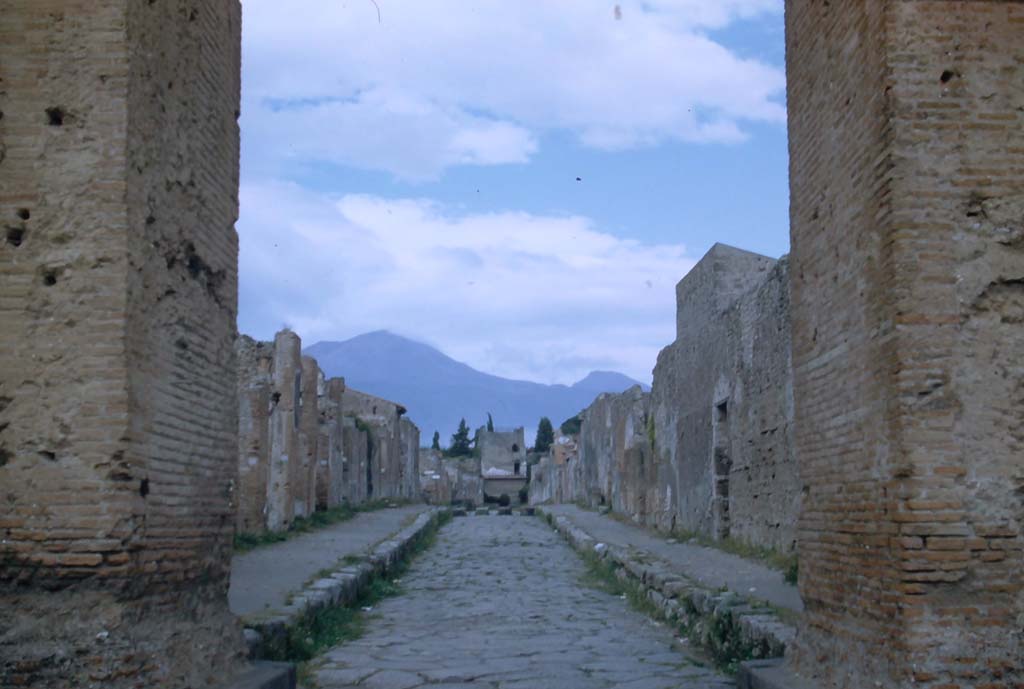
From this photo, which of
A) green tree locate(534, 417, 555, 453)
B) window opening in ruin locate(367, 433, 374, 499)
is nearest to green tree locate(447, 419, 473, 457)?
green tree locate(534, 417, 555, 453)

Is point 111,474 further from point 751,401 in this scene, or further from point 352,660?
point 751,401

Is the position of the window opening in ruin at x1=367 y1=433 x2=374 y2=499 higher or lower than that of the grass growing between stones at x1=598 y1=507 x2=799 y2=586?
higher

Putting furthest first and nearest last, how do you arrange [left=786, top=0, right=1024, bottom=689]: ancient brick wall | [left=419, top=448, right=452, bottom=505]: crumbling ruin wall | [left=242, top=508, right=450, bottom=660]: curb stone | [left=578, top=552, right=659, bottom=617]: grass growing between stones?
[left=419, top=448, right=452, bottom=505]: crumbling ruin wall → [left=578, top=552, right=659, bottom=617]: grass growing between stones → [left=242, top=508, right=450, bottom=660]: curb stone → [left=786, top=0, right=1024, bottom=689]: ancient brick wall

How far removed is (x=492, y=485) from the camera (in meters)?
67.5

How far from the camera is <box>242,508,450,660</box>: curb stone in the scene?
24.1ft

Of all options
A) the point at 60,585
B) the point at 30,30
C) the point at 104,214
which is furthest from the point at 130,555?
the point at 30,30

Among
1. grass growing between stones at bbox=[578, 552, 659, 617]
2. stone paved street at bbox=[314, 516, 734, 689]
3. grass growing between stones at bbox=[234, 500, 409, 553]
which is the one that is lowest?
stone paved street at bbox=[314, 516, 734, 689]

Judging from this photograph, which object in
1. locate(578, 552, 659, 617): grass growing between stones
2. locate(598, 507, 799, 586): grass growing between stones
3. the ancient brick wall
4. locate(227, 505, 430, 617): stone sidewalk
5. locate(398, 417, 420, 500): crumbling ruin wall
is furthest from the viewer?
locate(398, 417, 420, 500): crumbling ruin wall

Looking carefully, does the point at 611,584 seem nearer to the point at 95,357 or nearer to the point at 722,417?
the point at 722,417

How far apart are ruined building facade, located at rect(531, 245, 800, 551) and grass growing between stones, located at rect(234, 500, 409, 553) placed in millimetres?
6036

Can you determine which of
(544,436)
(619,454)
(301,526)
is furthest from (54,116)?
(544,436)

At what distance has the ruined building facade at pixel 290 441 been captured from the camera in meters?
15.9

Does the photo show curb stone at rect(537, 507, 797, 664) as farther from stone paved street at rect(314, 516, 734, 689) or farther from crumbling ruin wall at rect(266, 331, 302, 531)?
crumbling ruin wall at rect(266, 331, 302, 531)

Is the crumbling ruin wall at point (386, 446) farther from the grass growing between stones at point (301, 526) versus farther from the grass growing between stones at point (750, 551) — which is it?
the grass growing between stones at point (750, 551)
